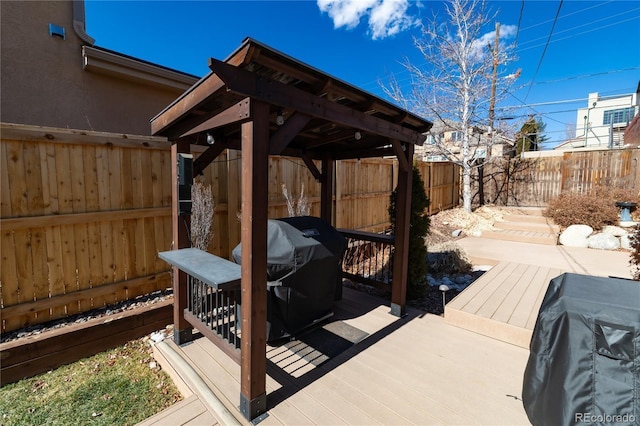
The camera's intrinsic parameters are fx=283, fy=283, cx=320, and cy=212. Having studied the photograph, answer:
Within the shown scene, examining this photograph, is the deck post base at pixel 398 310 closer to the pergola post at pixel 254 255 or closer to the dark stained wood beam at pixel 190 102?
the pergola post at pixel 254 255

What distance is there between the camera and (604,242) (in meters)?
6.52

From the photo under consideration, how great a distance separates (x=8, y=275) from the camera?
270 cm

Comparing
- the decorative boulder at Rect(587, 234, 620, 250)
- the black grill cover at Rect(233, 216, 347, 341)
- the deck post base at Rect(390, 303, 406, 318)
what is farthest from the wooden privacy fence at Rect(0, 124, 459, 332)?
the decorative boulder at Rect(587, 234, 620, 250)

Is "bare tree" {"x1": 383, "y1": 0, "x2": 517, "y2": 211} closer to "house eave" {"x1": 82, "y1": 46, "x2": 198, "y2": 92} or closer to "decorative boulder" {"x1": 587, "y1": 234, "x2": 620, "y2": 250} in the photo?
"decorative boulder" {"x1": 587, "y1": 234, "x2": 620, "y2": 250}

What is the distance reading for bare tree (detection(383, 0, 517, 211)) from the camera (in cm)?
958

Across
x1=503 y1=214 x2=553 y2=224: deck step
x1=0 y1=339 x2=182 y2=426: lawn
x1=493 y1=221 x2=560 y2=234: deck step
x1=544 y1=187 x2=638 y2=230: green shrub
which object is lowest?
x1=0 y1=339 x2=182 y2=426: lawn

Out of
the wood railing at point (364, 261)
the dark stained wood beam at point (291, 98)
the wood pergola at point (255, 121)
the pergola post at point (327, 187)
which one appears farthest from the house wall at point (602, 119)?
the wood pergola at point (255, 121)

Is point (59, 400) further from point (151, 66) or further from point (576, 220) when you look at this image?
point (576, 220)

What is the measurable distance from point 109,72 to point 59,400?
474cm

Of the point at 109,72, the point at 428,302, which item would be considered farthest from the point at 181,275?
the point at 109,72

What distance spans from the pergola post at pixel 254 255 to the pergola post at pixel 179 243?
3.90 ft

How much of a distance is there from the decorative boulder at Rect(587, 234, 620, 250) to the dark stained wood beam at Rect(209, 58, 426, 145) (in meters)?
6.95

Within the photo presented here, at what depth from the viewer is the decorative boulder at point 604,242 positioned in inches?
254

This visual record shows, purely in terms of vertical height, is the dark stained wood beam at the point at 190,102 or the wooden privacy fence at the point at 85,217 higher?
the dark stained wood beam at the point at 190,102
